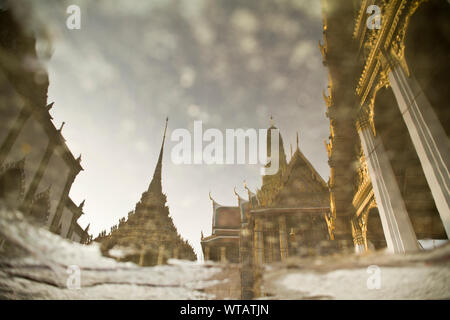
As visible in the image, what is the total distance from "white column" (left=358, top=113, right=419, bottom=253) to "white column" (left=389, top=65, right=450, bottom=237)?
111 centimetres

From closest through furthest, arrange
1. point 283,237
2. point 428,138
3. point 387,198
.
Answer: point 428,138 < point 387,198 < point 283,237

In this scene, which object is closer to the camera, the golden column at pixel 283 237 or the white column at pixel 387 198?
the white column at pixel 387 198

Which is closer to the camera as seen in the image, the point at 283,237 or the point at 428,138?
the point at 428,138

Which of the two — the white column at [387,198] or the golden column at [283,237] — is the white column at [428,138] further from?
the golden column at [283,237]

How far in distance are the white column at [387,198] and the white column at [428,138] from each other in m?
1.11

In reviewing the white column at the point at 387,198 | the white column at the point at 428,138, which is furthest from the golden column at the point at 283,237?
the white column at the point at 428,138

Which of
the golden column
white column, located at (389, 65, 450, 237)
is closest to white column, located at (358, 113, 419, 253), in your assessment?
white column, located at (389, 65, 450, 237)

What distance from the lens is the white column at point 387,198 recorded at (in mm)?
3801

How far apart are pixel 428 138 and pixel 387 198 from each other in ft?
5.72

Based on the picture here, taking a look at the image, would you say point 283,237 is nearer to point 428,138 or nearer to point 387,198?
point 387,198

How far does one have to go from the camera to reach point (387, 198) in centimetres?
430

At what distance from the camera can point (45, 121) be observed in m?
9.80

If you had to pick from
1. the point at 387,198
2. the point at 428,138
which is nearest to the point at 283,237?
the point at 387,198

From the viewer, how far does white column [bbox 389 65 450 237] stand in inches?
106
